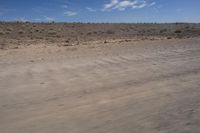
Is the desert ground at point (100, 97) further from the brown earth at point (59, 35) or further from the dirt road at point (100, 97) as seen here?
the brown earth at point (59, 35)

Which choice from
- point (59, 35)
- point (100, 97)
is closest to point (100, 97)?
point (100, 97)

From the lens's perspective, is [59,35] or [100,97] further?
[59,35]

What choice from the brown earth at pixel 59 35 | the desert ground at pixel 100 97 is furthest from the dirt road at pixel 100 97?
the brown earth at pixel 59 35

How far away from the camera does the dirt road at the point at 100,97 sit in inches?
207

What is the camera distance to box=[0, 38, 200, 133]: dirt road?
5.26 meters

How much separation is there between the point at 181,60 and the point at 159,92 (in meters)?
4.61

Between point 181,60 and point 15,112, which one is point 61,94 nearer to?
point 15,112

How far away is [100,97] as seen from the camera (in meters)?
6.78

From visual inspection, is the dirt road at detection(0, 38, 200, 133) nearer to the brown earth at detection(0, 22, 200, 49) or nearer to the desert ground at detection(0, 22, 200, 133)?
the desert ground at detection(0, 22, 200, 133)

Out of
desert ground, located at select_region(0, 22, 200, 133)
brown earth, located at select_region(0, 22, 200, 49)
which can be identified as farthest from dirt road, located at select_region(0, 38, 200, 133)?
brown earth, located at select_region(0, 22, 200, 49)

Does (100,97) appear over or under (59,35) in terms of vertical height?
under

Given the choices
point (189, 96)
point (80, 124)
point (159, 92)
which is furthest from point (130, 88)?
point (80, 124)

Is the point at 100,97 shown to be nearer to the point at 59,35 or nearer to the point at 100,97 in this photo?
the point at 100,97

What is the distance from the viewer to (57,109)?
6.05 metres
